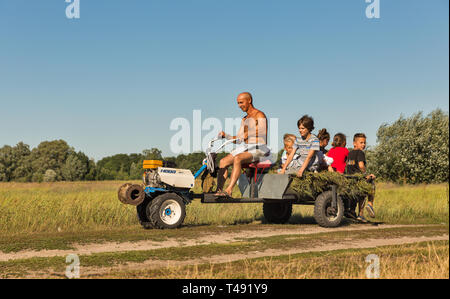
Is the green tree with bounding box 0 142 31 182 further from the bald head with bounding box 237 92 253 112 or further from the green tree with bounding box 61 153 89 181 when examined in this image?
the bald head with bounding box 237 92 253 112

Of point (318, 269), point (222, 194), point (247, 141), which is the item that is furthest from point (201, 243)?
Result: point (318, 269)

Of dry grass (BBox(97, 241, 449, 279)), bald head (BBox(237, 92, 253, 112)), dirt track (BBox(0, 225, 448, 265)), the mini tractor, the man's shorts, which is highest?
bald head (BBox(237, 92, 253, 112))

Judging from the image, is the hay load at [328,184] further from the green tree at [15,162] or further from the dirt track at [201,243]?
the green tree at [15,162]

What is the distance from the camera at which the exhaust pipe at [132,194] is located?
961cm

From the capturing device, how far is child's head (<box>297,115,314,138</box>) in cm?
1115

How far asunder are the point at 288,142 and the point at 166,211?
319 centimetres

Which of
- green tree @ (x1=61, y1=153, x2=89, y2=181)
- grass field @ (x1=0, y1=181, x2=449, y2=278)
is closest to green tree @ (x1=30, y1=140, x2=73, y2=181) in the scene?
green tree @ (x1=61, y1=153, x2=89, y2=181)

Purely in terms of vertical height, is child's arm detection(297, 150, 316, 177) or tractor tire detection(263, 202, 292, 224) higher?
child's arm detection(297, 150, 316, 177)

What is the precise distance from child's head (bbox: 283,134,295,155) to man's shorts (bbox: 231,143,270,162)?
94cm

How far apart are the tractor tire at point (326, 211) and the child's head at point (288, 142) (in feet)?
4.00

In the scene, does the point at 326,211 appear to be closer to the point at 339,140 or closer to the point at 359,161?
the point at 359,161

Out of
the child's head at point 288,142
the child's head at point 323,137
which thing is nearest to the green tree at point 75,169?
the child's head at point 323,137

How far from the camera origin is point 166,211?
393 inches
